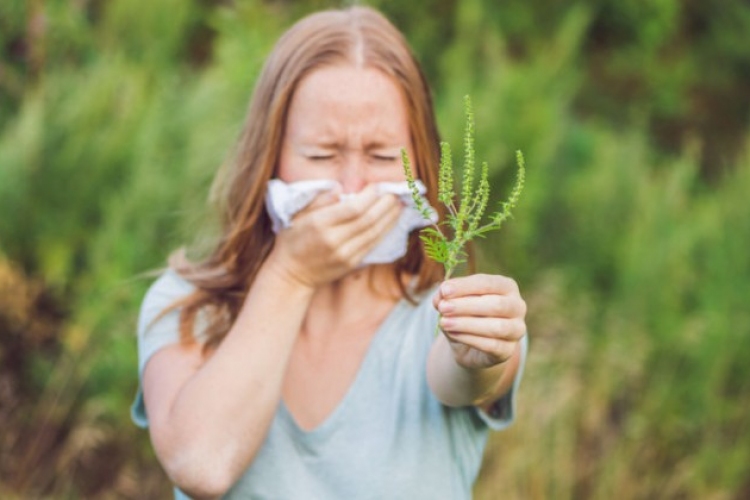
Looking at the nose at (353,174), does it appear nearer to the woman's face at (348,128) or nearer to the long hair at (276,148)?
the woman's face at (348,128)

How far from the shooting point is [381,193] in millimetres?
2129

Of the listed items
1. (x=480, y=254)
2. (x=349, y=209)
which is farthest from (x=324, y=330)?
(x=480, y=254)

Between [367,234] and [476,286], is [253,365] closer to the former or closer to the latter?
[367,234]

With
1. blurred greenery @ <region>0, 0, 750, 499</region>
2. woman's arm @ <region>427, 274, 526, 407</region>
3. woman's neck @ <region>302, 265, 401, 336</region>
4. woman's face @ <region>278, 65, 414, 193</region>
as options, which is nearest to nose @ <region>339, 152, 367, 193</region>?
woman's face @ <region>278, 65, 414, 193</region>

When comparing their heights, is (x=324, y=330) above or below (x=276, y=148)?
below

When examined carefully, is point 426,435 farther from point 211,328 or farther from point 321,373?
point 211,328

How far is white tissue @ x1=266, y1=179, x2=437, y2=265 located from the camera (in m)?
2.16

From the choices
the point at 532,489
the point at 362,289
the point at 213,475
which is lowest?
the point at 532,489

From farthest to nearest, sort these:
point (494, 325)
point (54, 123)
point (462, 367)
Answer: point (54, 123) < point (462, 367) < point (494, 325)

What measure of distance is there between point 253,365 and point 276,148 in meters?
0.43

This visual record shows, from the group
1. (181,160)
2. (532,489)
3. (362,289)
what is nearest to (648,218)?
(532,489)

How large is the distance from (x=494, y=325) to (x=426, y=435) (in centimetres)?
58

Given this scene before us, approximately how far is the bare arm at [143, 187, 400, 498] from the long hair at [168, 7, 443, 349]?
0.49ft

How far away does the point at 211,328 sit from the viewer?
2.30 meters
